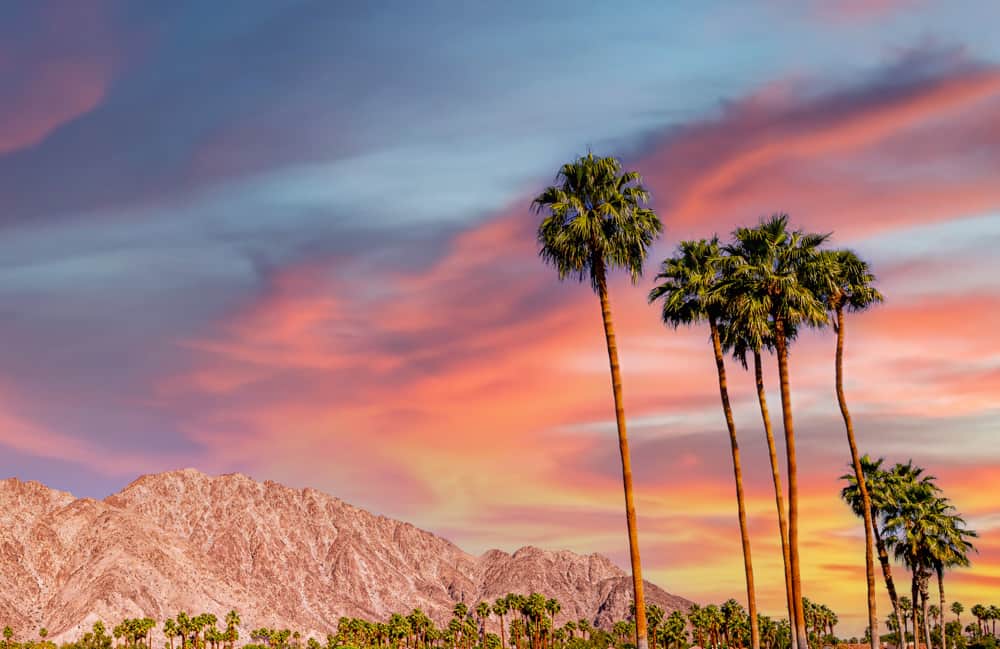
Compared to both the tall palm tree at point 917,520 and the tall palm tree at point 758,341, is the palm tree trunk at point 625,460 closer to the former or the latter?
the tall palm tree at point 758,341

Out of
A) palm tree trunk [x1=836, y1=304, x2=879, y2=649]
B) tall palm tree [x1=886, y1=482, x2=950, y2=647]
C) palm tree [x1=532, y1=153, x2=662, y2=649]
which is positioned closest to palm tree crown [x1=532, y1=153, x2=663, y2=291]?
palm tree [x1=532, y1=153, x2=662, y2=649]

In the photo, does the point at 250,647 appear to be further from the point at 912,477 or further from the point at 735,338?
the point at 735,338

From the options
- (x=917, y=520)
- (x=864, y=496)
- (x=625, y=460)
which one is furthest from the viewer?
(x=917, y=520)

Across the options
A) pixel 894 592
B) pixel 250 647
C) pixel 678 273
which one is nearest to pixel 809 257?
pixel 678 273

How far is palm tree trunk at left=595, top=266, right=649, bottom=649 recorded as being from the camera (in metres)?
39.5

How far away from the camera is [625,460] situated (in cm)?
4144

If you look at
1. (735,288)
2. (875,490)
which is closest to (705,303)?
(735,288)

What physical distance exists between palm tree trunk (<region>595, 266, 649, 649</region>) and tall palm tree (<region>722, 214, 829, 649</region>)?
32.7 ft

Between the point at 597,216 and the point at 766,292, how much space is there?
11386mm

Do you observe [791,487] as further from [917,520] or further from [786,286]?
[917,520]

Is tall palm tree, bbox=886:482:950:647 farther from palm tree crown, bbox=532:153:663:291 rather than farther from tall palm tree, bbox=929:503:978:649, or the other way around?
palm tree crown, bbox=532:153:663:291

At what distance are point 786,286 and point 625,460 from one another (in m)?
13.4

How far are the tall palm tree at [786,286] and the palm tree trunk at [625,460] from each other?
9964 millimetres

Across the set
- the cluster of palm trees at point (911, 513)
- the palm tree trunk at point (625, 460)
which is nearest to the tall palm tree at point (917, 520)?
the cluster of palm trees at point (911, 513)
